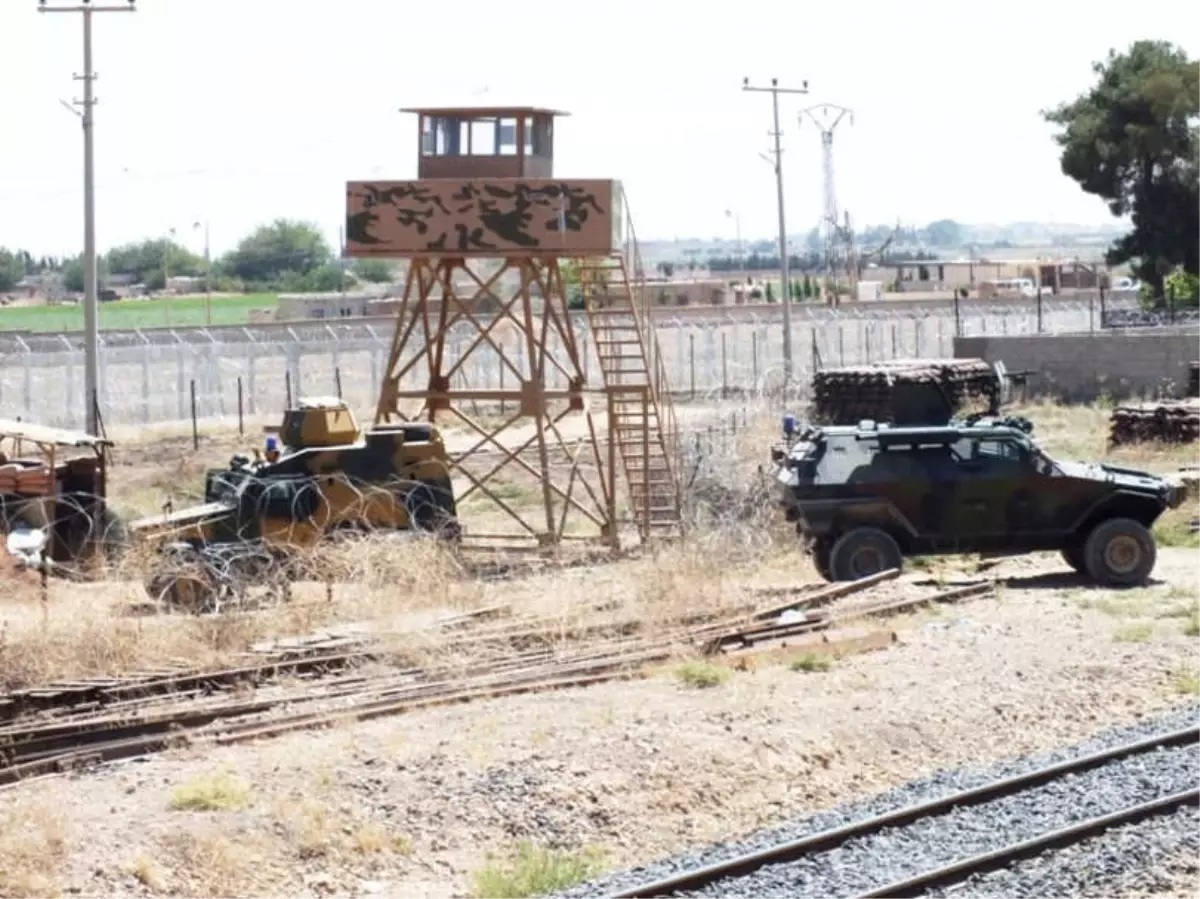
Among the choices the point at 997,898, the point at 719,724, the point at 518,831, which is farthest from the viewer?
the point at 719,724

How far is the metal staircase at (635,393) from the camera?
99.1 feet

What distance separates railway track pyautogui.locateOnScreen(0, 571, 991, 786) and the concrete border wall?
2792cm

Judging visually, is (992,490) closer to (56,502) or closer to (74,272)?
(56,502)

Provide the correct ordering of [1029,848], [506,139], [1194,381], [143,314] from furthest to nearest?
[143,314] → [1194,381] → [506,139] → [1029,848]

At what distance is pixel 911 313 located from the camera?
7394 cm

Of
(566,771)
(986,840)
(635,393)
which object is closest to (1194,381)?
(635,393)

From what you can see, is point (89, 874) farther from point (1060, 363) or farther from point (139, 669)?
point (1060, 363)

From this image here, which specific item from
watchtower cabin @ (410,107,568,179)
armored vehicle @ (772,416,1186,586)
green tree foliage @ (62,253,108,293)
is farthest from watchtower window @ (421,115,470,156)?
green tree foliage @ (62,253,108,293)

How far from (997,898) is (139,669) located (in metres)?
8.74

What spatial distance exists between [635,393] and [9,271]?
151 metres

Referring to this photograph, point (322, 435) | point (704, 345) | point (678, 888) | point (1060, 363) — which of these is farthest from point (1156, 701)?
point (704, 345)

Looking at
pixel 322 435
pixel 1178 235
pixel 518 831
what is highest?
pixel 1178 235

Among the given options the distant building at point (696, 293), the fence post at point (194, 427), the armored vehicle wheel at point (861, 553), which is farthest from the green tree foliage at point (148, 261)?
the armored vehicle wheel at point (861, 553)

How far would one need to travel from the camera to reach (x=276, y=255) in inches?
7096
